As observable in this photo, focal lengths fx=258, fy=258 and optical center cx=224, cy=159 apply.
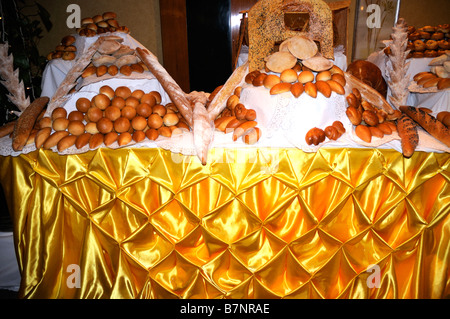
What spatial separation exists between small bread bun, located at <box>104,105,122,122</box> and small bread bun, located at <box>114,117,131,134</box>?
3 centimetres

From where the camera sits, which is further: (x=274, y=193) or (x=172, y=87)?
(x=172, y=87)

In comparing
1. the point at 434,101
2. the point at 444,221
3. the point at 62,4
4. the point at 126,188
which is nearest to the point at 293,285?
the point at 444,221

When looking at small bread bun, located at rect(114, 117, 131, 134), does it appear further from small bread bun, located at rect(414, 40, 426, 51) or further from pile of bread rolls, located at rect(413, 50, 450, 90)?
small bread bun, located at rect(414, 40, 426, 51)

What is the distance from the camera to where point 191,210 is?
1389 mm

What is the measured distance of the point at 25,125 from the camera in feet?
4.87

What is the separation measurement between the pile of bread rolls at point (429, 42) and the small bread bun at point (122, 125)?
2.80 metres

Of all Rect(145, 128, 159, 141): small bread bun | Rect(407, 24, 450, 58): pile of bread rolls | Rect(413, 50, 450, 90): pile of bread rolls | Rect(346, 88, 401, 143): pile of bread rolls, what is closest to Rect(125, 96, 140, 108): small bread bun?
Rect(145, 128, 159, 141): small bread bun

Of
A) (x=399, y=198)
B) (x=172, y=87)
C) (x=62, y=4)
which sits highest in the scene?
(x=62, y=4)

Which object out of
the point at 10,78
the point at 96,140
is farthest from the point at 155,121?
the point at 10,78

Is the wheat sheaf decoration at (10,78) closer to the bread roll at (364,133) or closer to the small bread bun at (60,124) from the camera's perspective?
the small bread bun at (60,124)

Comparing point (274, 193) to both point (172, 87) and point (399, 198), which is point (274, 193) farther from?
point (172, 87)

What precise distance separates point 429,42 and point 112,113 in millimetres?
3003

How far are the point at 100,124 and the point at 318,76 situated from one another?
1248mm

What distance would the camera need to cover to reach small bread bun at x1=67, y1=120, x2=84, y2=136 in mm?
1440
